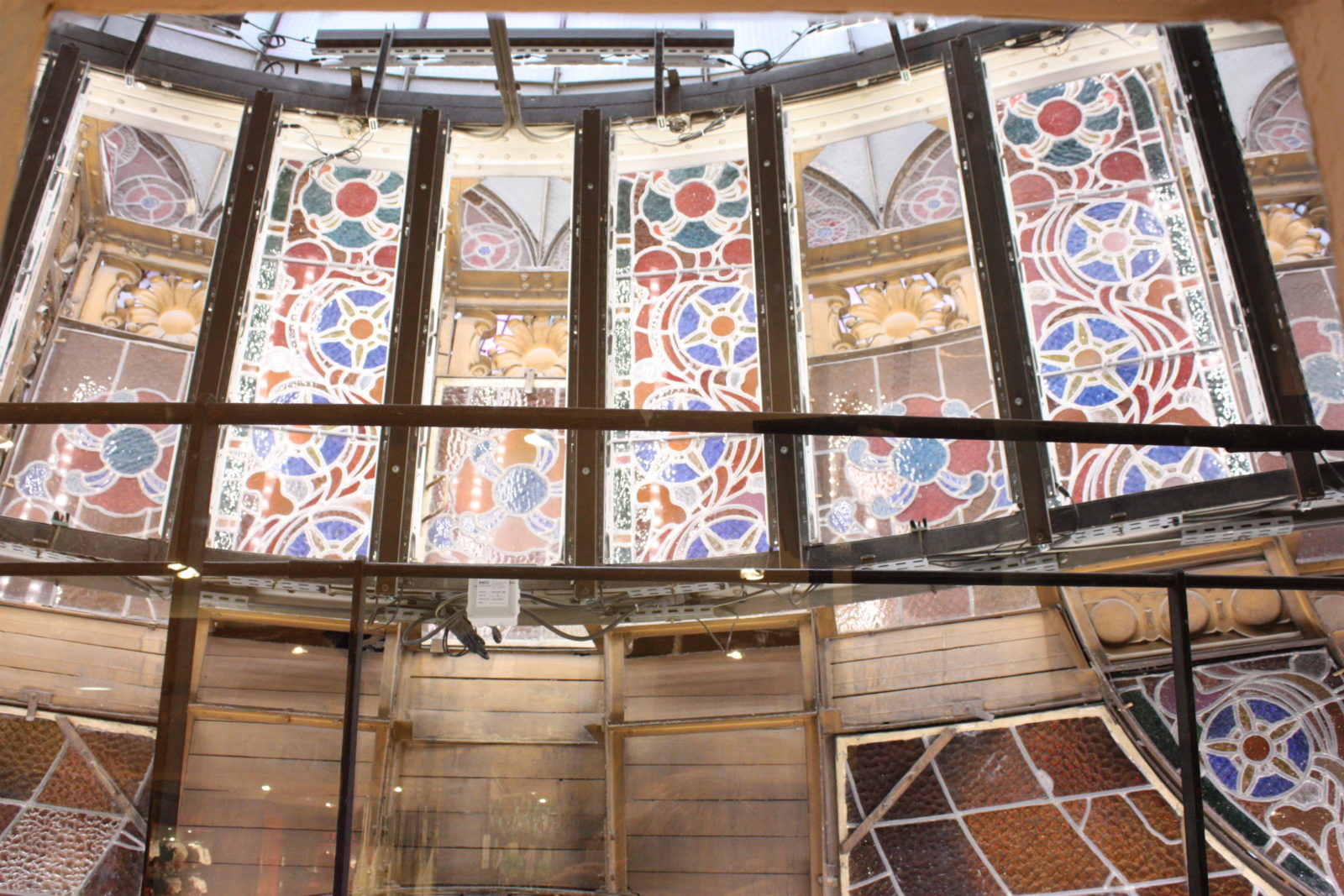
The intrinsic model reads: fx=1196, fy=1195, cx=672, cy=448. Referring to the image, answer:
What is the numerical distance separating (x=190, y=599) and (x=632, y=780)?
2927 millimetres

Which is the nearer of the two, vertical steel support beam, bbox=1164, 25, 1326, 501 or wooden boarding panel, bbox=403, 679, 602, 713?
vertical steel support beam, bbox=1164, 25, 1326, 501

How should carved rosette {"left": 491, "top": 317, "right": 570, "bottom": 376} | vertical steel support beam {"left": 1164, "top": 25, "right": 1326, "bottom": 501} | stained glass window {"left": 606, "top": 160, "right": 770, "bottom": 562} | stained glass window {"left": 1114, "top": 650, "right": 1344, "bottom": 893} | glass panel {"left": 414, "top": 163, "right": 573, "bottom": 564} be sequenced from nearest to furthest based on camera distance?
stained glass window {"left": 1114, "top": 650, "right": 1344, "bottom": 893} → vertical steel support beam {"left": 1164, "top": 25, "right": 1326, "bottom": 501} → stained glass window {"left": 606, "top": 160, "right": 770, "bottom": 562} → glass panel {"left": 414, "top": 163, "right": 573, "bottom": 564} → carved rosette {"left": 491, "top": 317, "right": 570, "bottom": 376}

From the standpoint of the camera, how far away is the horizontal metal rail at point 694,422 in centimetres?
146

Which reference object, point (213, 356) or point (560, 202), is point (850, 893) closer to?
point (213, 356)

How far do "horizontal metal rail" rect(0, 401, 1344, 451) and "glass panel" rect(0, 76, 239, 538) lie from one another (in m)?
3.21

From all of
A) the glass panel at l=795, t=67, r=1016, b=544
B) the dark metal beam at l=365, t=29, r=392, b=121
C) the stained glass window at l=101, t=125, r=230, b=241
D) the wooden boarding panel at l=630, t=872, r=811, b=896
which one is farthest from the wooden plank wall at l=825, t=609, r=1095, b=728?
the stained glass window at l=101, t=125, r=230, b=241

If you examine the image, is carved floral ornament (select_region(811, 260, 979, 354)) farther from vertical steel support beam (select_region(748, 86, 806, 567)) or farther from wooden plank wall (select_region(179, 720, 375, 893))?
wooden plank wall (select_region(179, 720, 375, 893))

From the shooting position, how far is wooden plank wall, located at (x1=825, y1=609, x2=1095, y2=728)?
418 cm

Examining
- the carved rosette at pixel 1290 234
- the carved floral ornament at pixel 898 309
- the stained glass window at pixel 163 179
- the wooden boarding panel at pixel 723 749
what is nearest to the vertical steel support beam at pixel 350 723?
the wooden boarding panel at pixel 723 749

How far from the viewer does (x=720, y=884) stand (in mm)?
4199

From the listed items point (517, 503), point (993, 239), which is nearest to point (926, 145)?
point (993, 239)

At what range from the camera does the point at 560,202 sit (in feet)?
19.9

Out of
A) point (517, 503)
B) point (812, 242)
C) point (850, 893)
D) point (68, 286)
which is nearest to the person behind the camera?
point (850, 893)

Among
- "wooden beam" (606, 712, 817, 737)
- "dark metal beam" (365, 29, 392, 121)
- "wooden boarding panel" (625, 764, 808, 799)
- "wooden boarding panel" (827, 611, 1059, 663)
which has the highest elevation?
"dark metal beam" (365, 29, 392, 121)
